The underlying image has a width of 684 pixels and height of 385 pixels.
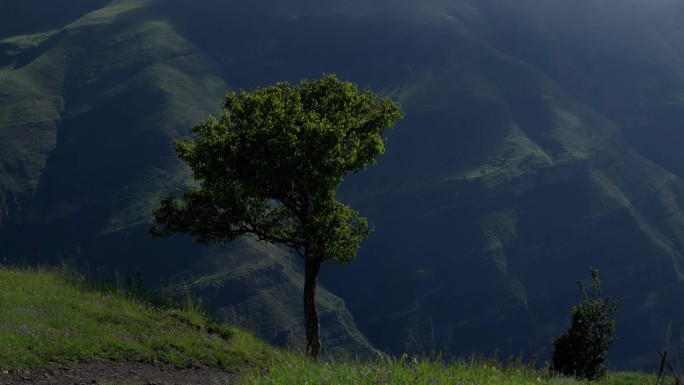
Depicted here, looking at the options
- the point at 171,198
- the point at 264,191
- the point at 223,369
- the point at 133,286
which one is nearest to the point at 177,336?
the point at 223,369

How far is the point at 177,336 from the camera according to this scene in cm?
2011

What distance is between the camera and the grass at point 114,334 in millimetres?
16219

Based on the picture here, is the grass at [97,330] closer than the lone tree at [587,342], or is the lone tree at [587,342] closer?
the grass at [97,330]

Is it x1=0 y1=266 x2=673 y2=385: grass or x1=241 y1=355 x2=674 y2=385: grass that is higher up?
x1=241 y1=355 x2=674 y2=385: grass

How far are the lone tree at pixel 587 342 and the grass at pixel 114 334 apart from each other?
14.6 feet

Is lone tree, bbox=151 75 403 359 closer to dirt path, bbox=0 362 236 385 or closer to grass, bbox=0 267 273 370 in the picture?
grass, bbox=0 267 273 370

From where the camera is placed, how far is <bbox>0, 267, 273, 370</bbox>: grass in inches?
675

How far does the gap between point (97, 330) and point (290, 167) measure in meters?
8.47

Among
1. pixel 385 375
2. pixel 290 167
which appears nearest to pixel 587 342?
pixel 290 167

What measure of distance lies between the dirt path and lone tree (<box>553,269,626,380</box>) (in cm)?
1133

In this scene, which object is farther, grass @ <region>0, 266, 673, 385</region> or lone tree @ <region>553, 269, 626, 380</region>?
lone tree @ <region>553, 269, 626, 380</region>

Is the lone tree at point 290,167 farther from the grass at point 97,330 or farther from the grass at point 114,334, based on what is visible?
the grass at point 114,334

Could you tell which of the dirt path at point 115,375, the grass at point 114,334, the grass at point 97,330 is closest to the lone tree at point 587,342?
the grass at point 114,334

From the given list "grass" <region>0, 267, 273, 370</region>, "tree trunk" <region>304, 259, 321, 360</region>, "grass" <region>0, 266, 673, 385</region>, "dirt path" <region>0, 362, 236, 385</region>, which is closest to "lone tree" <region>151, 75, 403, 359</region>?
"tree trunk" <region>304, 259, 321, 360</region>
